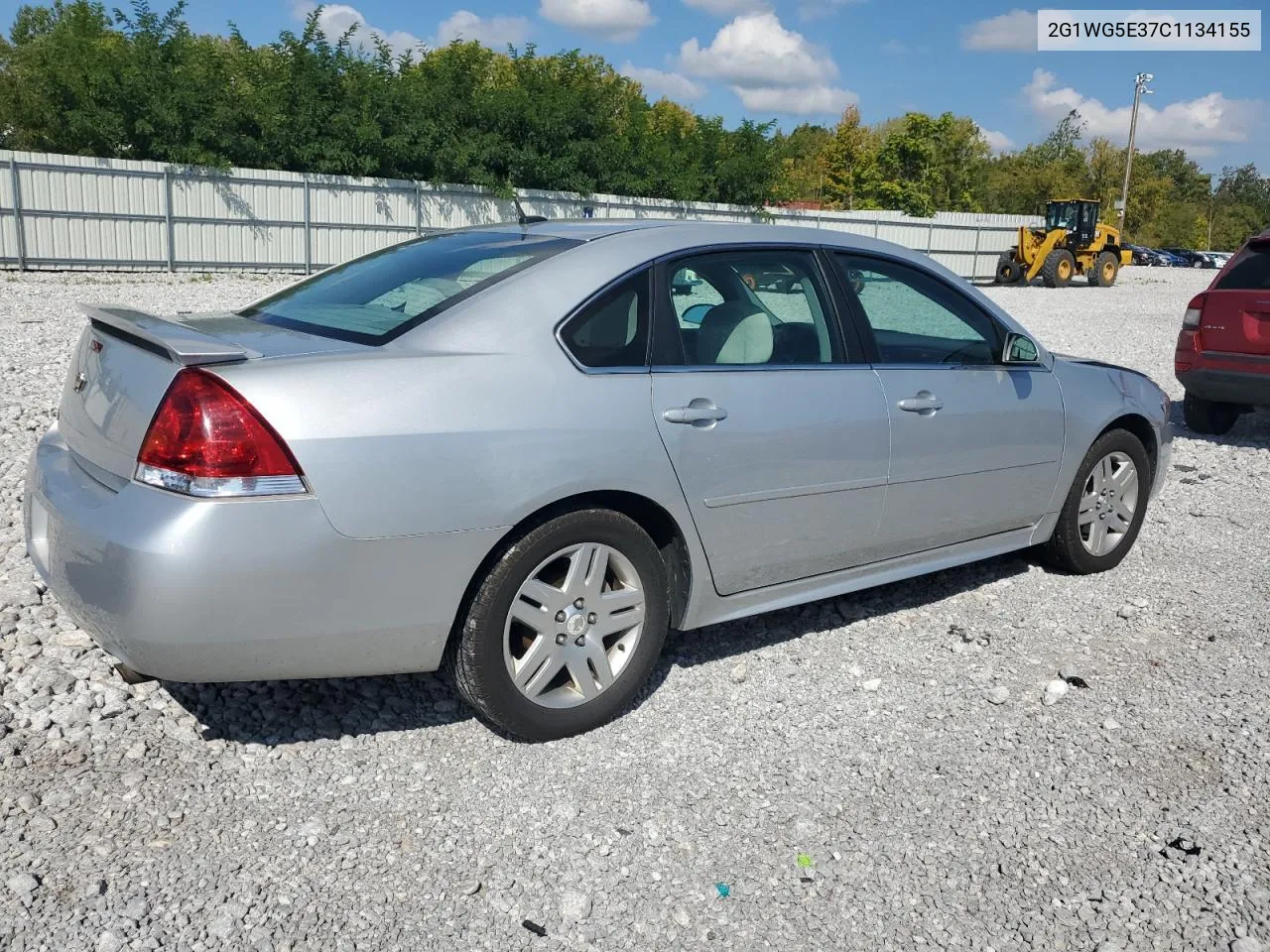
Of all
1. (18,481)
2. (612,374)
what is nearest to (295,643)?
(612,374)

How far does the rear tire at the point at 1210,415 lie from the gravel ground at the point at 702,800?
16.1 feet

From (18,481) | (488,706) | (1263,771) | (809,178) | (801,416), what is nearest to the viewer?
(488,706)

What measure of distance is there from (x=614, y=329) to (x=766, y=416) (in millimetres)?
588

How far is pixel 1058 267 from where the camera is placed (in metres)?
30.5

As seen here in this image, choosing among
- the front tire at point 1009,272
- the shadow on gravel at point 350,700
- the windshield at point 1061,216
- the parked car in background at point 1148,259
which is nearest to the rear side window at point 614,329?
the shadow on gravel at point 350,700

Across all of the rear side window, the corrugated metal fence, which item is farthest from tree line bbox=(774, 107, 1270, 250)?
the rear side window

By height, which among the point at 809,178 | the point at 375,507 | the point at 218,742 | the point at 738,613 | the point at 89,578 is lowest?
the point at 218,742

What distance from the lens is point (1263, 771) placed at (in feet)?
11.1

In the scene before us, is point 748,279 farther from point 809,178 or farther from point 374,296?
point 809,178

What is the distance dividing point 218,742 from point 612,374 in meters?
1.61

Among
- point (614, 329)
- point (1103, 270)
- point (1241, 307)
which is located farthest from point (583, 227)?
point (1103, 270)

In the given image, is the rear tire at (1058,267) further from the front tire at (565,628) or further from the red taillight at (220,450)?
the red taillight at (220,450)

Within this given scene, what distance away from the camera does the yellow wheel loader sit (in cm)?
3048

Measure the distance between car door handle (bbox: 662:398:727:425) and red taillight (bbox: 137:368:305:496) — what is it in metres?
1.16
